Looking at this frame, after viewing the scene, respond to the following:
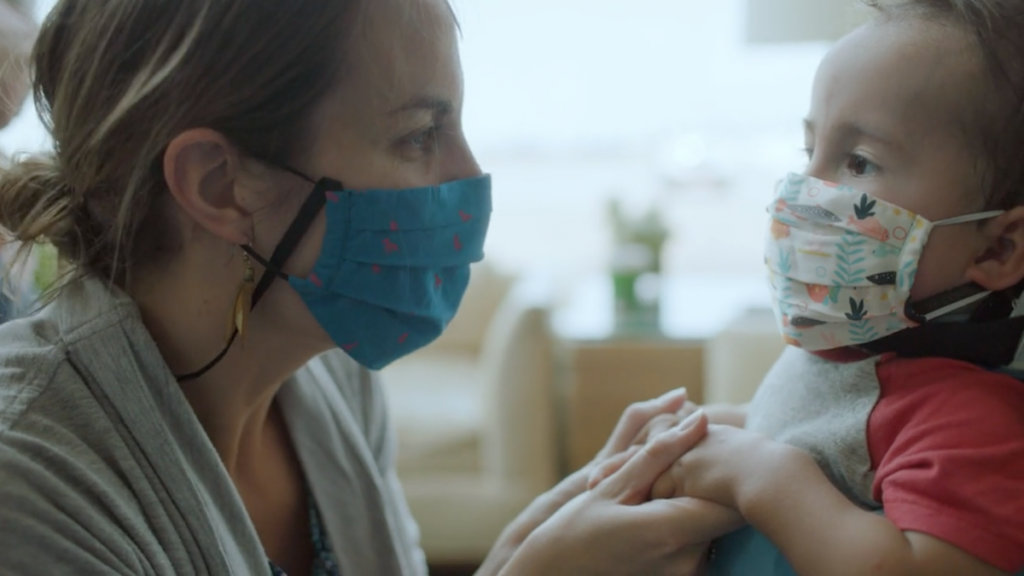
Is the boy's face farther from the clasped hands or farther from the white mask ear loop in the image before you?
the clasped hands

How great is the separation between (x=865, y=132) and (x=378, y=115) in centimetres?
57

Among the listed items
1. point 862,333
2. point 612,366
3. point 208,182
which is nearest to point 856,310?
point 862,333

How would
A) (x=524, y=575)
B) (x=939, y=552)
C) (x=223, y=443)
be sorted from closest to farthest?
(x=939, y=552) < (x=524, y=575) < (x=223, y=443)

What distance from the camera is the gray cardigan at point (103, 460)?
2.86 ft

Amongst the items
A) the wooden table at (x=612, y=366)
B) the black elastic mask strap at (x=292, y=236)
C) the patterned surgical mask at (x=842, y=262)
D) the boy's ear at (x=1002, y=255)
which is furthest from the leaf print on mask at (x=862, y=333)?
the wooden table at (x=612, y=366)

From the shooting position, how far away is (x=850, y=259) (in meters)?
1.04

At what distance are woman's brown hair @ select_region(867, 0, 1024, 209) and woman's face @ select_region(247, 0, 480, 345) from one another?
23.7 inches

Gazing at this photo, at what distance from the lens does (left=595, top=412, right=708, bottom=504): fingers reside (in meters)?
1.12

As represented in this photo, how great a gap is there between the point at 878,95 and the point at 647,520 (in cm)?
55

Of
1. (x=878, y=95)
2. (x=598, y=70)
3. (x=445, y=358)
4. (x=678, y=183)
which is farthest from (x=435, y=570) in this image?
(x=878, y=95)

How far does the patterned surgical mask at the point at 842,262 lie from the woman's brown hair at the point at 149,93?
0.58m

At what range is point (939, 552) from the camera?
0.88 meters

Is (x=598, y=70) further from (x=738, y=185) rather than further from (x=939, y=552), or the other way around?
(x=939, y=552)

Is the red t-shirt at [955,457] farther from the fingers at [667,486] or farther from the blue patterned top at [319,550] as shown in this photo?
the blue patterned top at [319,550]
